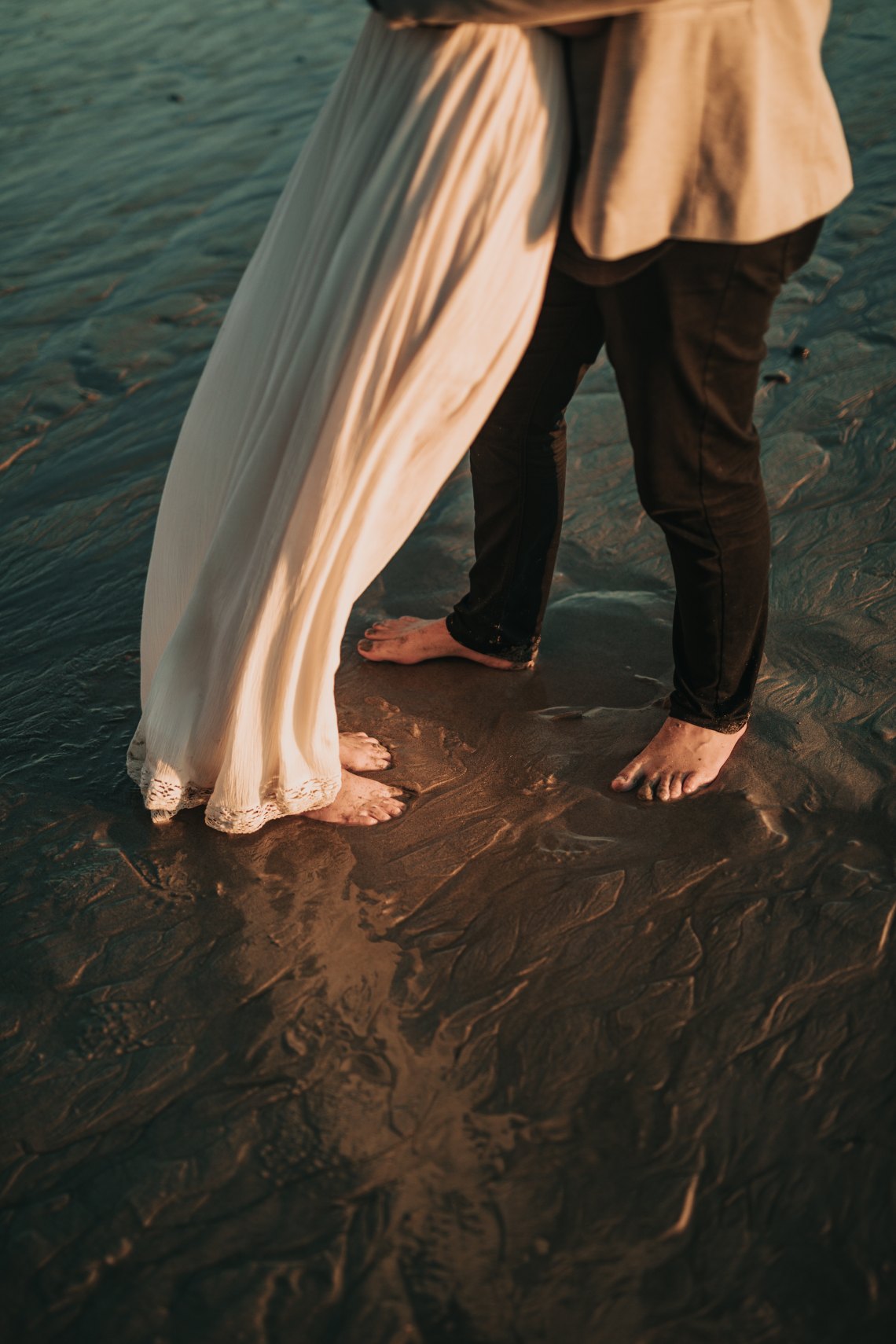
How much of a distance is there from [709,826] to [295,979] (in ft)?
2.58

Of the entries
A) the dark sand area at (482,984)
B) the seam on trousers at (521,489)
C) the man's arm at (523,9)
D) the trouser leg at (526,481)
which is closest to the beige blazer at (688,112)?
the man's arm at (523,9)

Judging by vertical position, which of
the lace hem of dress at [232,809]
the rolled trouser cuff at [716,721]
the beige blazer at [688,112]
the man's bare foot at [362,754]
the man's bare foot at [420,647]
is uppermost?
the beige blazer at [688,112]

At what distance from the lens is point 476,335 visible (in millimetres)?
1637

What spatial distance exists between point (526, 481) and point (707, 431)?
1.72 ft

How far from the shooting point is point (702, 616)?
6.51 ft

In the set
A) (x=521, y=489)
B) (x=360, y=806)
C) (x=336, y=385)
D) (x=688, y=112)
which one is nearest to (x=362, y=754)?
(x=360, y=806)

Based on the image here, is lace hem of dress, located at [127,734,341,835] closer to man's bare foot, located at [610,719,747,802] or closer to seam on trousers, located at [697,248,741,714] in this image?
man's bare foot, located at [610,719,747,802]

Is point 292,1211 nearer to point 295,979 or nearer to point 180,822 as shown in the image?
point 295,979

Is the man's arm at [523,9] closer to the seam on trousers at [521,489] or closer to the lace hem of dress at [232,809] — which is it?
the seam on trousers at [521,489]

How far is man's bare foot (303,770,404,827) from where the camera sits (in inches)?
84.4

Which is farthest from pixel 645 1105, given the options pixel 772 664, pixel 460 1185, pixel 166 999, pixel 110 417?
pixel 110 417

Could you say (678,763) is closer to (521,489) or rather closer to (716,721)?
(716,721)

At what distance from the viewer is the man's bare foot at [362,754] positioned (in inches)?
89.5

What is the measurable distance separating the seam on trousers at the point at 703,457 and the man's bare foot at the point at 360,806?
646 millimetres
